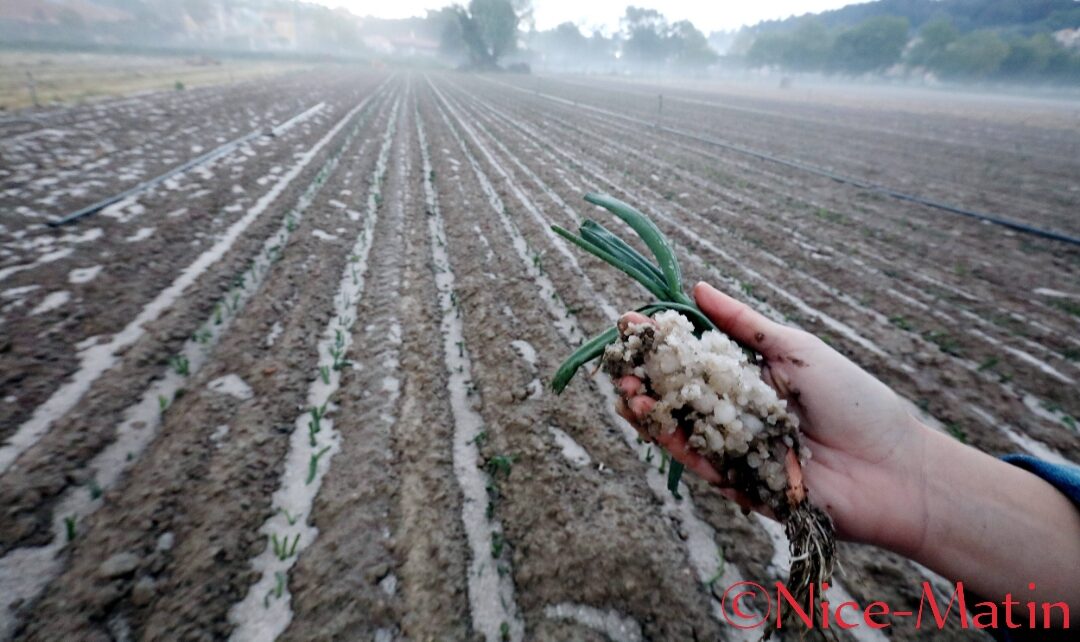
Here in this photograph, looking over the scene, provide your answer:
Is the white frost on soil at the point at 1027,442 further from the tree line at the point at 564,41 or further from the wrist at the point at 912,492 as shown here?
the tree line at the point at 564,41

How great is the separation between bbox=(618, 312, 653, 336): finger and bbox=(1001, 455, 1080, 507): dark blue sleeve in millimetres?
1253

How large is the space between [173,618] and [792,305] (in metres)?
4.98

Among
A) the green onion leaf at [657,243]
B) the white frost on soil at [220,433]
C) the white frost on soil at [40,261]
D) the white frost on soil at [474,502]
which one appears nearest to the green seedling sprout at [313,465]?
the white frost on soil at [220,433]

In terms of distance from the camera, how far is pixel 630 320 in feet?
5.74

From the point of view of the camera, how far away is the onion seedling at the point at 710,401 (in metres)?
1.46

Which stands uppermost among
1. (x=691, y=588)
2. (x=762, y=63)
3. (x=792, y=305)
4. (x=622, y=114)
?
(x=762, y=63)

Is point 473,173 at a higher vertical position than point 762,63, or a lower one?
lower

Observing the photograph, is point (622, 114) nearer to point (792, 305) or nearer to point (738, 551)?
point (792, 305)

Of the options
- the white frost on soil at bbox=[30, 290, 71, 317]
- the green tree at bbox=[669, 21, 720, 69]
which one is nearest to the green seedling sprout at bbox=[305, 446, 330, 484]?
the white frost on soil at bbox=[30, 290, 71, 317]

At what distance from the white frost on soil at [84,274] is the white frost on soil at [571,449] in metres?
4.26

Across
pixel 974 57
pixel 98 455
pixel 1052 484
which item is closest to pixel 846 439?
pixel 1052 484

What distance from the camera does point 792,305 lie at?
4555mm

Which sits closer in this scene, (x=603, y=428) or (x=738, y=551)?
(x=738, y=551)

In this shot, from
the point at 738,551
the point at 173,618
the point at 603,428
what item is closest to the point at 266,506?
the point at 173,618
